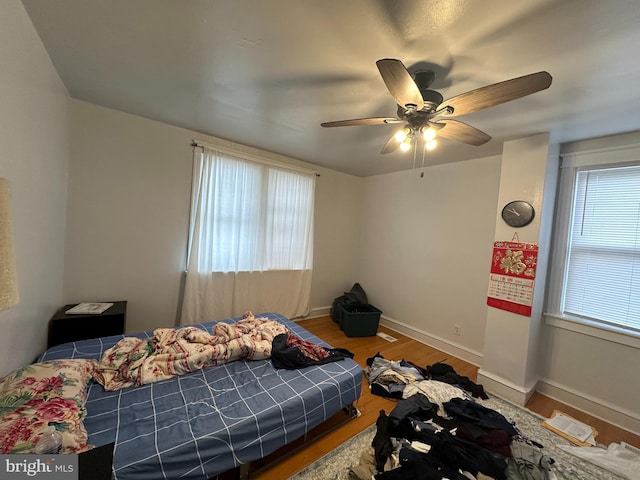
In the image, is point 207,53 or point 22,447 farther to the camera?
point 207,53

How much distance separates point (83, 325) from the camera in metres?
2.02

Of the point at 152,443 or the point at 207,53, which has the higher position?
the point at 207,53

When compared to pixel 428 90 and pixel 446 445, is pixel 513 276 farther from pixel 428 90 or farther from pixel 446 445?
pixel 428 90

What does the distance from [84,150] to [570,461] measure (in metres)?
4.62

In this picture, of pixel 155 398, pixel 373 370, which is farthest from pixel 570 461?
pixel 155 398

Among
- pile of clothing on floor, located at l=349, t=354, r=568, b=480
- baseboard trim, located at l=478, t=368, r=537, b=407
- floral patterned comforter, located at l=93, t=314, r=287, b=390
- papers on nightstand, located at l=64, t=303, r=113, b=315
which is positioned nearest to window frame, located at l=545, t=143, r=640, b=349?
baseboard trim, located at l=478, t=368, r=537, b=407

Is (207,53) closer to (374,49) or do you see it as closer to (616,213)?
(374,49)


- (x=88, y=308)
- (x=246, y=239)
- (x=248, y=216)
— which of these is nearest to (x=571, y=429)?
(x=246, y=239)

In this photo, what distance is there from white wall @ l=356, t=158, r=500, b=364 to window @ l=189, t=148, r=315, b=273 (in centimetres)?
123

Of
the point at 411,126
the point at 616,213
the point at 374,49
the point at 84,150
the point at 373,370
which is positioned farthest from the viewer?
the point at 373,370

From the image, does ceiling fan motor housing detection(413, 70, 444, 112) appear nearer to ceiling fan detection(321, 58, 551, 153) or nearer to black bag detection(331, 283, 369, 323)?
ceiling fan detection(321, 58, 551, 153)

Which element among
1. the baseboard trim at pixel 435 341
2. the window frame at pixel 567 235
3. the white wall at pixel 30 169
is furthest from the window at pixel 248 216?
Result: the window frame at pixel 567 235

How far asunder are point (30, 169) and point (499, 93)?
2.66m

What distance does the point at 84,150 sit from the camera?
2268mm
